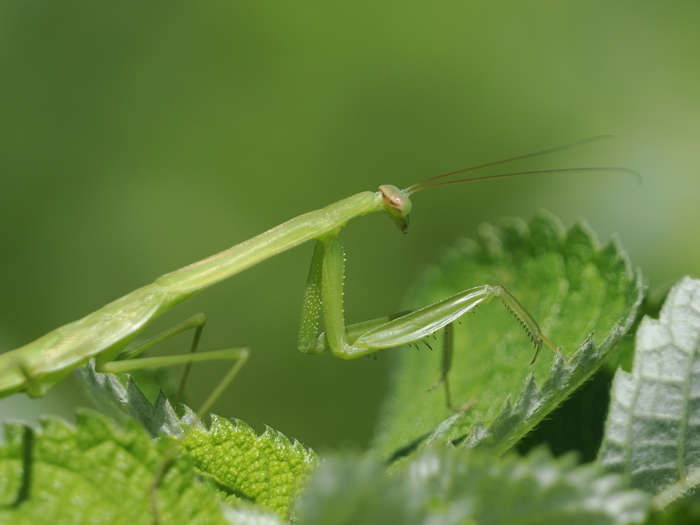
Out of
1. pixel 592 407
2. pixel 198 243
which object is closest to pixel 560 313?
pixel 592 407

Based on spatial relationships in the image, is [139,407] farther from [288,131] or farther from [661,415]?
[288,131]

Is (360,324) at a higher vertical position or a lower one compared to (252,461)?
higher

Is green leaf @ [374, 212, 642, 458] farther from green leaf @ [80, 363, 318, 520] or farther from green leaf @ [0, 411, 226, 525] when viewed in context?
green leaf @ [0, 411, 226, 525]

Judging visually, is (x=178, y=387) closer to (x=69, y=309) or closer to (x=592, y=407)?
(x=592, y=407)

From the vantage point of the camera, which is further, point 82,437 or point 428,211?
point 428,211

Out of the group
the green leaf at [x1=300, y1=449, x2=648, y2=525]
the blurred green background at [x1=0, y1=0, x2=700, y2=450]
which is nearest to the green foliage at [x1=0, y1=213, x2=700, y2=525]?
the green leaf at [x1=300, y1=449, x2=648, y2=525]

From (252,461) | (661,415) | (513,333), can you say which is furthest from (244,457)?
(513,333)

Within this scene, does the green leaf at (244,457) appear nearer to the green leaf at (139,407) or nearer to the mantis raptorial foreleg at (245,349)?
the green leaf at (139,407)

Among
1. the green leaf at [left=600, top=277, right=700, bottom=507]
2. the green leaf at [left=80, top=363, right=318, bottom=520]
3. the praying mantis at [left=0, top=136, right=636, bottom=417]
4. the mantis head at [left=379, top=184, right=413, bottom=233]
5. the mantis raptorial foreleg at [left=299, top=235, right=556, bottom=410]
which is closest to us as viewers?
the green leaf at [left=600, top=277, right=700, bottom=507]
